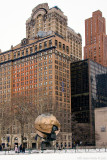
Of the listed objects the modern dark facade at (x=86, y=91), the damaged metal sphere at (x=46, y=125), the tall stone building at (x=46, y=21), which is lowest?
the damaged metal sphere at (x=46, y=125)

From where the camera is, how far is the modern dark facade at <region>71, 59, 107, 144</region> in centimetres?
12752

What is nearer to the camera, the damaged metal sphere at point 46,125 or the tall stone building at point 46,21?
the damaged metal sphere at point 46,125

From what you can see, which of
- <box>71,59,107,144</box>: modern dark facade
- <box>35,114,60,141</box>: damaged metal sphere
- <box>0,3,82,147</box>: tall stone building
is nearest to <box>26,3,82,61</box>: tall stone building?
<box>0,3,82,147</box>: tall stone building

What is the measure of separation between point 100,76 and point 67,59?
20.8 metres

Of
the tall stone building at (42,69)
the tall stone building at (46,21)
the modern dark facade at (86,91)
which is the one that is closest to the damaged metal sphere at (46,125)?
the tall stone building at (42,69)

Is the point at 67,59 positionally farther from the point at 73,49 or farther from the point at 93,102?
the point at 73,49

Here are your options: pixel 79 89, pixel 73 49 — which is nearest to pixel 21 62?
pixel 79 89

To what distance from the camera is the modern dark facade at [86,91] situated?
12752 centimetres

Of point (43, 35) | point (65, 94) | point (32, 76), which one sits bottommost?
point (65, 94)

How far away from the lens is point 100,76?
141m

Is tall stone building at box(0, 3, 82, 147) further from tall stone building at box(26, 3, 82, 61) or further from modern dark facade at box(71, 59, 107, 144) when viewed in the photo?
modern dark facade at box(71, 59, 107, 144)

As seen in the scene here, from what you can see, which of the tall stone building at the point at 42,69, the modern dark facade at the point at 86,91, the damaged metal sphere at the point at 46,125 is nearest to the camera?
the damaged metal sphere at the point at 46,125

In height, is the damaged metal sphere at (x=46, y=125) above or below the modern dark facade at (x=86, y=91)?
below

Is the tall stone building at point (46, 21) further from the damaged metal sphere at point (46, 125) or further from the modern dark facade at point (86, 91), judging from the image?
the damaged metal sphere at point (46, 125)
